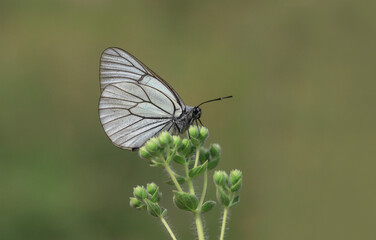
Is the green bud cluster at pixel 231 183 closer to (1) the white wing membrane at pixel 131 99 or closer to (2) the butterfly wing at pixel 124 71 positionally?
(1) the white wing membrane at pixel 131 99

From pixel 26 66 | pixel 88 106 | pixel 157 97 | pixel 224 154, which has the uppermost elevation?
pixel 157 97

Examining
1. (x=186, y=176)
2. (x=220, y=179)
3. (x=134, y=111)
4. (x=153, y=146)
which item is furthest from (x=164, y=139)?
(x=134, y=111)

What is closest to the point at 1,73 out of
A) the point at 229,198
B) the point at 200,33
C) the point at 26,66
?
the point at 26,66

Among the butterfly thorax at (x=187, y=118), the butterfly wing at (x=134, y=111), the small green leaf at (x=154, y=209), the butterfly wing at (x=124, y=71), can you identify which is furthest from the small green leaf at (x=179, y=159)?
the butterfly wing at (x=124, y=71)

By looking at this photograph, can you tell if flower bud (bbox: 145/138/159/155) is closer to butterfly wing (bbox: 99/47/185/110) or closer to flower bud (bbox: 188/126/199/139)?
flower bud (bbox: 188/126/199/139)

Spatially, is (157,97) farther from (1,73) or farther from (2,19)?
(2,19)

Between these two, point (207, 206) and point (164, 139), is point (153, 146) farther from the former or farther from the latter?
point (207, 206)
